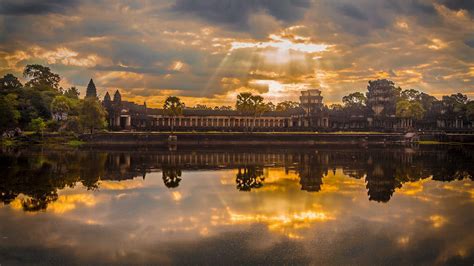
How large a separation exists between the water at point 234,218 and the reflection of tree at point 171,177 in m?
0.13

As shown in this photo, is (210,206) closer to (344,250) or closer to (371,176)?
(344,250)

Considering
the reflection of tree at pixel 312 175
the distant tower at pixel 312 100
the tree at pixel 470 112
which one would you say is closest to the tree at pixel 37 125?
the reflection of tree at pixel 312 175

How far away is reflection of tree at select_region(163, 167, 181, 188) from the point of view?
28312 millimetres

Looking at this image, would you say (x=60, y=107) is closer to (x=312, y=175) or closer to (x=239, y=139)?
(x=239, y=139)

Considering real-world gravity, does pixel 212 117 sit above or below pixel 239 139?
above

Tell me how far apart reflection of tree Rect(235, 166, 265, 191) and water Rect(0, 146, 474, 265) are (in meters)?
0.08

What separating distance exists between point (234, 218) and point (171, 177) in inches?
550

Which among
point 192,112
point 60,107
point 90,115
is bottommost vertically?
point 90,115

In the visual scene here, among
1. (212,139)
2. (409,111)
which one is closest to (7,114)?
(212,139)

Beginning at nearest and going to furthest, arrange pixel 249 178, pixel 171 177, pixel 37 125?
pixel 249 178
pixel 171 177
pixel 37 125

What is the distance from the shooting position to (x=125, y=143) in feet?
228

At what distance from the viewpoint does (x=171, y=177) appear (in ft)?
104

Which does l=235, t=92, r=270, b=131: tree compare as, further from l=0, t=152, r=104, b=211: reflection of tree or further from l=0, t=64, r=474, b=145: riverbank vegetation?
l=0, t=152, r=104, b=211: reflection of tree

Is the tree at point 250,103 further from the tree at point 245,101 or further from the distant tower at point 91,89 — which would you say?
the distant tower at point 91,89
